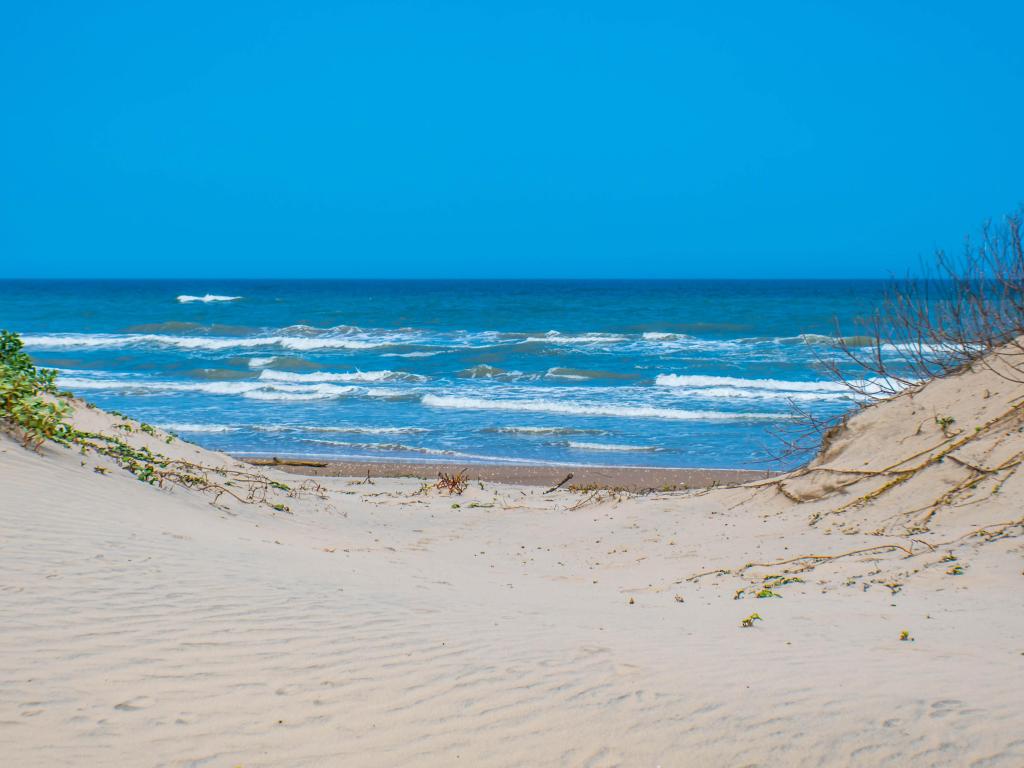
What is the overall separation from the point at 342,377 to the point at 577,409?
1112cm

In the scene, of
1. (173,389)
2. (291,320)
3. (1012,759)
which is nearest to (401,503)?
(1012,759)

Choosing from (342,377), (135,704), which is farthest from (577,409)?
(135,704)

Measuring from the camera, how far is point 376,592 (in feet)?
19.1

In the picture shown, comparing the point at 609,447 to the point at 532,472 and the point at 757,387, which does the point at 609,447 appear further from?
the point at 757,387

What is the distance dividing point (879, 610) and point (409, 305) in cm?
6228

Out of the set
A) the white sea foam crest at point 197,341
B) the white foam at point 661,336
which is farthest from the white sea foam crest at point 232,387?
the white foam at point 661,336

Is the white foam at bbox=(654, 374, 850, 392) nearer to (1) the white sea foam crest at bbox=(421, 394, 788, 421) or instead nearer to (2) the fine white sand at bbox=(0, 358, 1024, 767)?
(1) the white sea foam crest at bbox=(421, 394, 788, 421)

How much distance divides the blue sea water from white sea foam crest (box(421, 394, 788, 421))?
0.23ft

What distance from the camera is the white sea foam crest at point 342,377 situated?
89.7ft

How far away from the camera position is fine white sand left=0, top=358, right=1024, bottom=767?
342 cm

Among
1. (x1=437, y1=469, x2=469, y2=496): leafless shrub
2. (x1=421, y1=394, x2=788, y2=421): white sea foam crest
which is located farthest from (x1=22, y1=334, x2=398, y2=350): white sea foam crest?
(x1=437, y1=469, x2=469, y2=496): leafless shrub

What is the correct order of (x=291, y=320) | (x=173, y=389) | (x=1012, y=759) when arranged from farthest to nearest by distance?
(x=291, y=320) → (x=173, y=389) → (x=1012, y=759)

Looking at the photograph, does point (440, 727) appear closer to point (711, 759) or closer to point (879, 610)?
point (711, 759)

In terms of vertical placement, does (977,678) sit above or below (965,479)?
below
